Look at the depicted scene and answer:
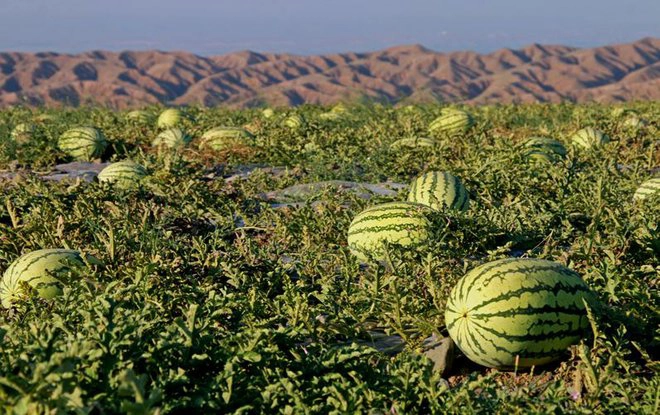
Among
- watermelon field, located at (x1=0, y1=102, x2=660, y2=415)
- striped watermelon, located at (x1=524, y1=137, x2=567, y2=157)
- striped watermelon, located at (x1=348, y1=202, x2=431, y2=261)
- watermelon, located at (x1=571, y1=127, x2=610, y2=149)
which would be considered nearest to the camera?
watermelon field, located at (x1=0, y1=102, x2=660, y2=415)

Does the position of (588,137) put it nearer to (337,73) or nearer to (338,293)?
(338,293)

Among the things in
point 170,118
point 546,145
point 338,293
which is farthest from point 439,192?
point 170,118

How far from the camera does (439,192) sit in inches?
217

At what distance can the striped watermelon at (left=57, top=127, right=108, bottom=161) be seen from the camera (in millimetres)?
8906

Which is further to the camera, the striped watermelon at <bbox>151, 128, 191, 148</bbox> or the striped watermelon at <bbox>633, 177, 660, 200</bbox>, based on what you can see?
the striped watermelon at <bbox>151, 128, 191, 148</bbox>

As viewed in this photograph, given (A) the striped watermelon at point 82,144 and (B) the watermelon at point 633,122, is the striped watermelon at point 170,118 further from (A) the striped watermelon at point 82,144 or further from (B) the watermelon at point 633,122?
(B) the watermelon at point 633,122

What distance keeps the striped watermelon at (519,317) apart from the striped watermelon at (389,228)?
1108mm

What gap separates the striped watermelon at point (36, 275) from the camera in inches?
165

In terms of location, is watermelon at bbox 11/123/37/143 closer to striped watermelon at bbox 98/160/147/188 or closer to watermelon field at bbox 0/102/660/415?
watermelon field at bbox 0/102/660/415

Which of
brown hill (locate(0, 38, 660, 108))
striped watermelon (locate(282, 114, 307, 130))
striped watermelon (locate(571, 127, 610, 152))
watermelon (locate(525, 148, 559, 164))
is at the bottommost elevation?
brown hill (locate(0, 38, 660, 108))

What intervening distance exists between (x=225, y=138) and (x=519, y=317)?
21.5 ft

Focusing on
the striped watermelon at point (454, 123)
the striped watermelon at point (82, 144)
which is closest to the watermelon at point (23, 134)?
the striped watermelon at point (82, 144)

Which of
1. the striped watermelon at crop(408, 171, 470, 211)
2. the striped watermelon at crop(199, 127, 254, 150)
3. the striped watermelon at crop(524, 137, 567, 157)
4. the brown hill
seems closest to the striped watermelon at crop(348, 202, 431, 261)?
the striped watermelon at crop(408, 171, 470, 211)

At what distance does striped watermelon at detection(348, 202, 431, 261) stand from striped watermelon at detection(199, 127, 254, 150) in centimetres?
465
